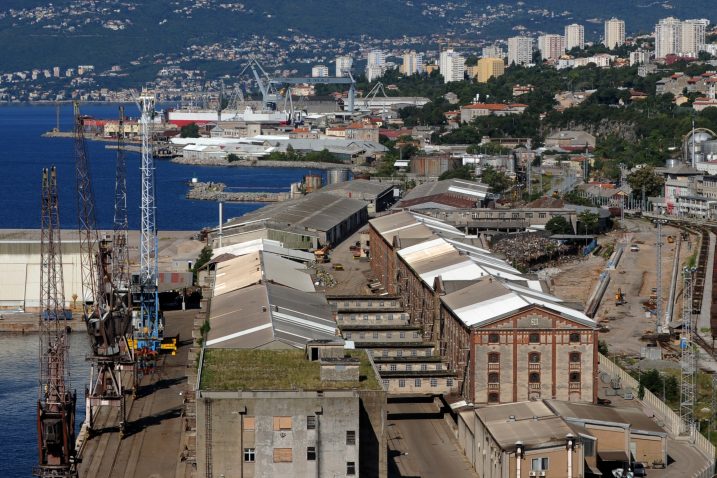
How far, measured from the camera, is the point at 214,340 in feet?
66.8

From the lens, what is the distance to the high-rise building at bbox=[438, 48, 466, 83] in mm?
127250

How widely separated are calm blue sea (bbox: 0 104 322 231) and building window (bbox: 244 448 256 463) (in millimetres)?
33670

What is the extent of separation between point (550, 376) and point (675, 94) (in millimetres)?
65791

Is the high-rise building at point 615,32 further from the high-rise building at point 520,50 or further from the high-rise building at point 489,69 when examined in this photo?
the high-rise building at point 489,69

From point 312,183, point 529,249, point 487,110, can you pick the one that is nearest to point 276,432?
point 529,249

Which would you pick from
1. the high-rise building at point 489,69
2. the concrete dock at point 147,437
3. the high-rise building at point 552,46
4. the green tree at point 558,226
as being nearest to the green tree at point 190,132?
the high-rise building at point 489,69

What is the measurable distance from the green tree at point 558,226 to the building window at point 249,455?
2507cm

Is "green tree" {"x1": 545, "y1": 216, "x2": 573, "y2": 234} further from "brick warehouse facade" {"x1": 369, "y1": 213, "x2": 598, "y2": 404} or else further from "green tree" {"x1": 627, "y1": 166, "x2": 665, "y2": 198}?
"brick warehouse facade" {"x1": 369, "y1": 213, "x2": 598, "y2": 404}

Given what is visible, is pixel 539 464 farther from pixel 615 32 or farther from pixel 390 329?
pixel 615 32

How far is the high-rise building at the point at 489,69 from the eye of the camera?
120 meters

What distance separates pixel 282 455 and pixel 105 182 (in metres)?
54.7

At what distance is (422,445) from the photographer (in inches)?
805

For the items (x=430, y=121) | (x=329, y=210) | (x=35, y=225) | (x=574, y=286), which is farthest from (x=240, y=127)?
(x=574, y=286)

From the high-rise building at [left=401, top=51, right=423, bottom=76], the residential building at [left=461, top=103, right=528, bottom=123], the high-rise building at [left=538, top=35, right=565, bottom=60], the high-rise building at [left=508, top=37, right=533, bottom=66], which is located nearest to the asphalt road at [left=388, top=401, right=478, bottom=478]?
the residential building at [left=461, top=103, right=528, bottom=123]
